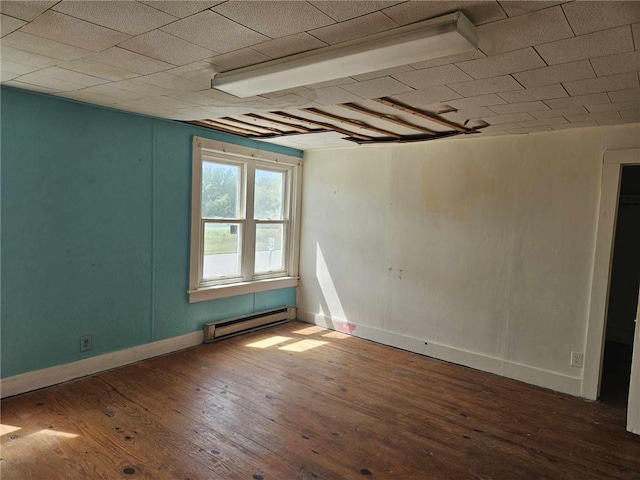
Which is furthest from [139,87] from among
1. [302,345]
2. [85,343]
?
[302,345]

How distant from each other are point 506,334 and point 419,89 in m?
2.73

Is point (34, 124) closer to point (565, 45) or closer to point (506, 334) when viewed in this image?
point (565, 45)

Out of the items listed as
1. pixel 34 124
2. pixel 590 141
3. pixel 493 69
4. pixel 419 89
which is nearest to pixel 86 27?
pixel 34 124

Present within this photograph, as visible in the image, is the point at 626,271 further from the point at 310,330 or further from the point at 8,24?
the point at 8,24

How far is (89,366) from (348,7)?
373 cm

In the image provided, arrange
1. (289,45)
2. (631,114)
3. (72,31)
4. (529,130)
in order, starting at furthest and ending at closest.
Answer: (529,130), (631,114), (289,45), (72,31)

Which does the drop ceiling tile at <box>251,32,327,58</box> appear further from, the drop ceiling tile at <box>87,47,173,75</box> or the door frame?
the door frame

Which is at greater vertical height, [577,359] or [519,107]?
[519,107]

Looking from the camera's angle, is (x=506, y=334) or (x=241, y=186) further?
(x=241, y=186)

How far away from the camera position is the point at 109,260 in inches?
152

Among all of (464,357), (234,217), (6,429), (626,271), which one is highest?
(234,217)

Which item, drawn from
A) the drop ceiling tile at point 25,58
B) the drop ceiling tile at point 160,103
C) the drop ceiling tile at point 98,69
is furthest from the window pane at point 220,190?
the drop ceiling tile at point 25,58

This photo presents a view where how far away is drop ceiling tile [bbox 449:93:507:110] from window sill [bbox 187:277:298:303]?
10.6ft

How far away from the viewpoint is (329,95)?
2.95m
